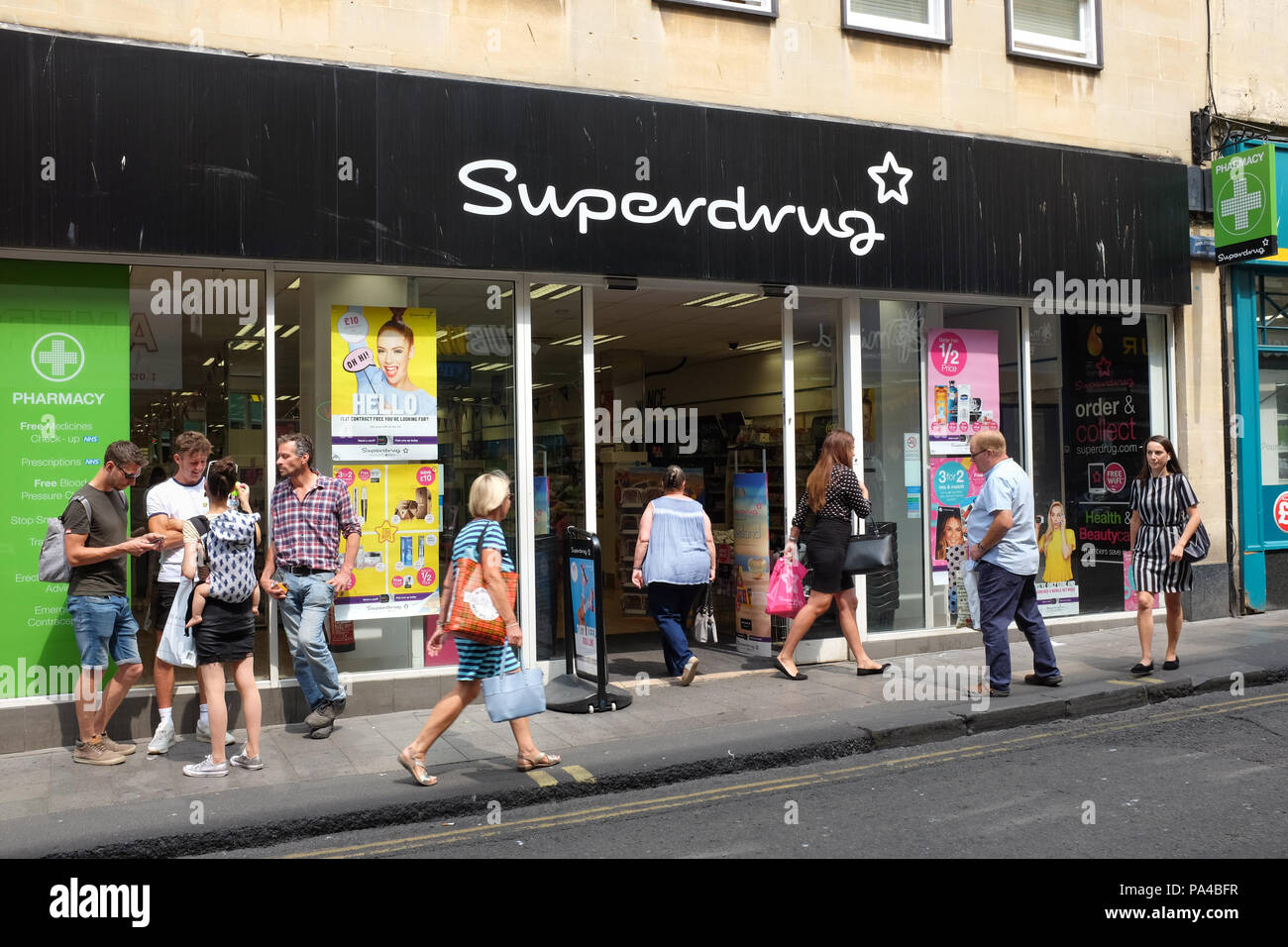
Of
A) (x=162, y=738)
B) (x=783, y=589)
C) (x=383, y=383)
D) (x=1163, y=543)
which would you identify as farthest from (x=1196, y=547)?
(x=162, y=738)

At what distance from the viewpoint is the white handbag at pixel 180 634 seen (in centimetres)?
675

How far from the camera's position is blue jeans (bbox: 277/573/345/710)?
7.37m

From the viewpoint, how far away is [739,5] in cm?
948

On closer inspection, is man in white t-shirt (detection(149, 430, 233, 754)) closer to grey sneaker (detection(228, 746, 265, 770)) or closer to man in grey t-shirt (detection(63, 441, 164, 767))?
man in grey t-shirt (detection(63, 441, 164, 767))

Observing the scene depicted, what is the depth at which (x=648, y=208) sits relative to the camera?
8898 millimetres

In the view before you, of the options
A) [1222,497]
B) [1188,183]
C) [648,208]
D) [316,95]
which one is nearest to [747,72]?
[648,208]

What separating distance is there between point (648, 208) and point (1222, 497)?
7.00 m

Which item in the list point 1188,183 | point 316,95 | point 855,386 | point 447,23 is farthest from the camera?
point 1188,183

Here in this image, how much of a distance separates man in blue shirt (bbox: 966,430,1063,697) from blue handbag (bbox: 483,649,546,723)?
3576mm

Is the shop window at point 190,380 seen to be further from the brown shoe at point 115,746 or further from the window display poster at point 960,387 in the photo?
the window display poster at point 960,387

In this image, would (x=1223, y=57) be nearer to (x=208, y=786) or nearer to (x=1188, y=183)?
(x=1188, y=183)

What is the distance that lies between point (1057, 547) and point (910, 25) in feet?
17.1

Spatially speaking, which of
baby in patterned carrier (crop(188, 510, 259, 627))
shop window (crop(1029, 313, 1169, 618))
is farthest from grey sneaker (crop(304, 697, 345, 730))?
shop window (crop(1029, 313, 1169, 618))

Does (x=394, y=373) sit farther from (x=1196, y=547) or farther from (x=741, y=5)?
(x=1196, y=547)
